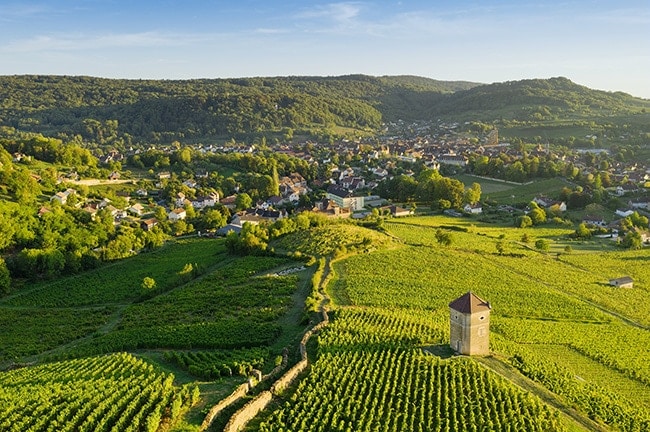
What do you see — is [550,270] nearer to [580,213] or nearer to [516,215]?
[516,215]

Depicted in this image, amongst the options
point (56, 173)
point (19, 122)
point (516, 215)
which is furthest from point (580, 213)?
point (19, 122)

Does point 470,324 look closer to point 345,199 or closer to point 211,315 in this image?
point 211,315

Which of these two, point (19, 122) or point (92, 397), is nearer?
point (92, 397)

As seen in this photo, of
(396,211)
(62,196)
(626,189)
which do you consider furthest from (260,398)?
(626,189)

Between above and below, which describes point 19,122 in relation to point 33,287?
above

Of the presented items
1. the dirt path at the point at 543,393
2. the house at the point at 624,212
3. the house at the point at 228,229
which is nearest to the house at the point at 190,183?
the house at the point at 228,229

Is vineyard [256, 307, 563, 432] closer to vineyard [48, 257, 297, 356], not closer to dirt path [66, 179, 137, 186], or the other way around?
vineyard [48, 257, 297, 356]

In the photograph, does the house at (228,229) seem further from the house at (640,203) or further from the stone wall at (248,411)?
the house at (640,203)
